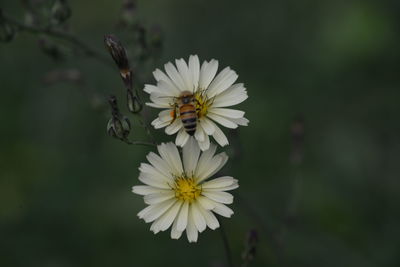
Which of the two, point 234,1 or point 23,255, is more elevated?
point 234,1

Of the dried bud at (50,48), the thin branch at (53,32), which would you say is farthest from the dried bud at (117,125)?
the dried bud at (50,48)

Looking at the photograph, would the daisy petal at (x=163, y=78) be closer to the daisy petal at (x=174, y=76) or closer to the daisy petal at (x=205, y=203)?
the daisy petal at (x=174, y=76)

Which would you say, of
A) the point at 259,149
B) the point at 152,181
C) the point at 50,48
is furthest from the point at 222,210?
the point at 259,149

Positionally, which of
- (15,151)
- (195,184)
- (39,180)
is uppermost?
(15,151)

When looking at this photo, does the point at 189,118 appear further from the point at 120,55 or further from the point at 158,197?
the point at 120,55

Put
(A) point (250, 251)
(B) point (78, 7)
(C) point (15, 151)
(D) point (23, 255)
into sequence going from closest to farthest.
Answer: (A) point (250, 251), (D) point (23, 255), (C) point (15, 151), (B) point (78, 7)

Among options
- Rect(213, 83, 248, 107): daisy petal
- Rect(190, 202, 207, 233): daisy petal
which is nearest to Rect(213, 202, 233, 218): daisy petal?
Rect(190, 202, 207, 233): daisy petal

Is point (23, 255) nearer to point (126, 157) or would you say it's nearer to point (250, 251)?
point (126, 157)

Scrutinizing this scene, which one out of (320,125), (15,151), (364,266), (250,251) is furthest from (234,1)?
(250,251)
